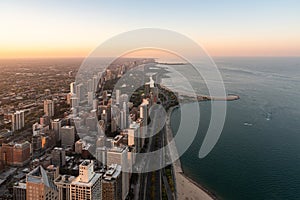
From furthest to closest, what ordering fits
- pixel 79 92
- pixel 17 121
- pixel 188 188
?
pixel 79 92
pixel 17 121
pixel 188 188

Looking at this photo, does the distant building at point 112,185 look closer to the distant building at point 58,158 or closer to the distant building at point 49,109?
the distant building at point 58,158

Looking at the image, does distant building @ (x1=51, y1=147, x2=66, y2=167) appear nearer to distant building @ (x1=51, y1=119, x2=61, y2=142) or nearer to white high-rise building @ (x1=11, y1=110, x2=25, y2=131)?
distant building @ (x1=51, y1=119, x2=61, y2=142)

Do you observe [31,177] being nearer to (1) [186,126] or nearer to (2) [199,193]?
(2) [199,193]

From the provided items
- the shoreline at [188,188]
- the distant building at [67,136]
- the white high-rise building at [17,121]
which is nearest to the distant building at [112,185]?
the shoreline at [188,188]

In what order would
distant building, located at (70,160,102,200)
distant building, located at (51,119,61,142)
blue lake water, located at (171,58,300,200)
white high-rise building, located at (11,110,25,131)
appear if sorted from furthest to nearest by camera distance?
white high-rise building, located at (11,110,25,131) → distant building, located at (51,119,61,142) → blue lake water, located at (171,58,300,200) → distant building, located at (70,160,102,200)

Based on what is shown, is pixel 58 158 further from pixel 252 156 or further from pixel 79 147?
pixel 252 156

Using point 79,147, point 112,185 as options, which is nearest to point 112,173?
point 112,185

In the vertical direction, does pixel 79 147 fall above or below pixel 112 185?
below

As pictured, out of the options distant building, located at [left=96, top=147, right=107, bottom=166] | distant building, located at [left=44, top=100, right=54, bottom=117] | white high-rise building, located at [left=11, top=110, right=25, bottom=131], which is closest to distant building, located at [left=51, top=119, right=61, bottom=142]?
white high-rise building, located at [left=11, top=110, right=25, bottom=131]

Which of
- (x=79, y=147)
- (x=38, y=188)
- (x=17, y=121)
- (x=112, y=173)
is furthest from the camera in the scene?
(x=17, y=121)
